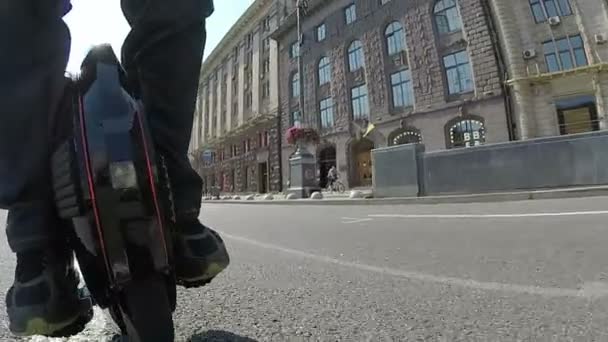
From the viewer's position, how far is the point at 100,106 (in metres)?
0.61

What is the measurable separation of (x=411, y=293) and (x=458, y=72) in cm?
2014

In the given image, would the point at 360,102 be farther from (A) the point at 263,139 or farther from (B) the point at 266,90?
(B) the point at 266,90

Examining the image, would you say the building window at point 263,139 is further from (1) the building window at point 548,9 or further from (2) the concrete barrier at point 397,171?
(2) the concrete barrier at point 397,171

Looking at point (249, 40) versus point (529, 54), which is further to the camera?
point (249, 40)

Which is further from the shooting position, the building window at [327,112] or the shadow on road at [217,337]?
the building window at [327,112]

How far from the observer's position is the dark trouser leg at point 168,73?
0.79 m

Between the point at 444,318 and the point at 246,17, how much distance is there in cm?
3804

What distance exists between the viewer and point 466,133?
18.6 metres

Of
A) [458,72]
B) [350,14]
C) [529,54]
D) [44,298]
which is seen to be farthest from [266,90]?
[44,298]

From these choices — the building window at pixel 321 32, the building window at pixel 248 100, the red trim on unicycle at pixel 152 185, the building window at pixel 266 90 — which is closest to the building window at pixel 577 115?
the building window at pixel 321 32

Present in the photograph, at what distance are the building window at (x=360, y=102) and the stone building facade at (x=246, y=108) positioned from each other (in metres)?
8.29

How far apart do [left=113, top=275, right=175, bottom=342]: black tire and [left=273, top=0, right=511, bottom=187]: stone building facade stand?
53.0 feet

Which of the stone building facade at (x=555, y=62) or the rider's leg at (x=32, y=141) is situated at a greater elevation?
the stone building facade at (x=555, y=62)

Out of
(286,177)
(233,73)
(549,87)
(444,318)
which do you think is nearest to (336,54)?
(286,177)
